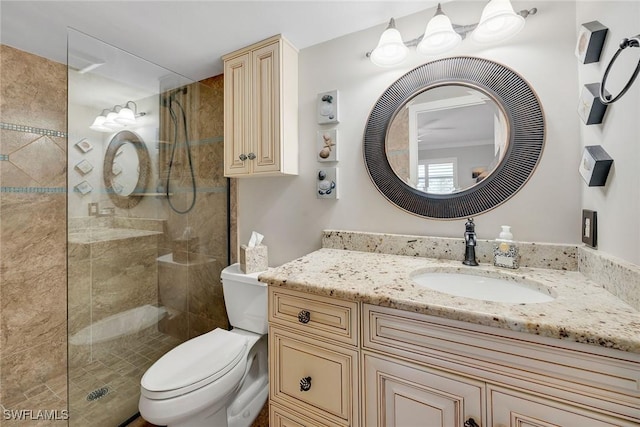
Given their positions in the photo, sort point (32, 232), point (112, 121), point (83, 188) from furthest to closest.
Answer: point (32, 232), point (112, 121), point (83, 188)

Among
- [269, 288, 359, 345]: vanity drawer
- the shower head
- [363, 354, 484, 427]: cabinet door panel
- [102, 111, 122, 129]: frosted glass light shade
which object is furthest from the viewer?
the shower head

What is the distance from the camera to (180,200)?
183 cm

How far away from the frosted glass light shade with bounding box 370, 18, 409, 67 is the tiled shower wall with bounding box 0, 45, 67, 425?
2068 millimetres

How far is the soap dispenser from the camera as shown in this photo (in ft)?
3.41

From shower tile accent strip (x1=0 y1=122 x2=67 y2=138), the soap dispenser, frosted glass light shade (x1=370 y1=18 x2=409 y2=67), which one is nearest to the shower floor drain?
shower tile accent strip (x1=0 y1=122 x2=67 y2=138)

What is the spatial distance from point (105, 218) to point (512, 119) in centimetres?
213

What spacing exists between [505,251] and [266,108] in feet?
4.61

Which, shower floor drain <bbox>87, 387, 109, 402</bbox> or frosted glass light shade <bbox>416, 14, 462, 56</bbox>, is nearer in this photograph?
frosted glass light shade <bbox>416, 14, 462, 56</bbox>

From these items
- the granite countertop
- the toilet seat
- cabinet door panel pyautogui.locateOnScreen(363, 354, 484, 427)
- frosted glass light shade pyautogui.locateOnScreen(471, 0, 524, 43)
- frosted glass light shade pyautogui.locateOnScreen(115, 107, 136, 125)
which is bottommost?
the toilet seat

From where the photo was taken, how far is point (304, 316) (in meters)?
0.90

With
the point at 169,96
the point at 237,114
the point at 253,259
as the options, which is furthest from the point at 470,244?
the point at 169,96

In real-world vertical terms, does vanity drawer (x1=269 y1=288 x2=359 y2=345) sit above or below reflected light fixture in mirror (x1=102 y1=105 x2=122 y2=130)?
below

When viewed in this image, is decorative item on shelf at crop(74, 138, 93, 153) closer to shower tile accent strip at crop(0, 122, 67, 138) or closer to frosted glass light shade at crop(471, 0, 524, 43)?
shower tile accent strip at crop(0, 122, 67, 138)

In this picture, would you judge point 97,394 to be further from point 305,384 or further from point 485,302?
point 485,302
